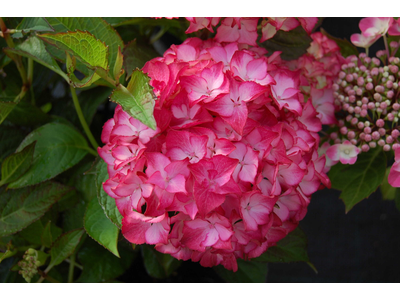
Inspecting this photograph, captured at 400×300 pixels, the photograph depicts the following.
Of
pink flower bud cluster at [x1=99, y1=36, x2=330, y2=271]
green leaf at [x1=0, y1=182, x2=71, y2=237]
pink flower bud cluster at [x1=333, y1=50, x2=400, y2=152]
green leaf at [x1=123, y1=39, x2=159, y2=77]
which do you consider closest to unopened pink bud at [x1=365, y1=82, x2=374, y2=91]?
pink flower bud cluster at [x1=333, y1=50, x2=400, y2=152]

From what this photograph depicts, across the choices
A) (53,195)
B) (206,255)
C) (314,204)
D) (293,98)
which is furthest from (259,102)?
(314,204)

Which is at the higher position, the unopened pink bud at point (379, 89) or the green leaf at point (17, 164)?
the green leaf at point (17, 164)

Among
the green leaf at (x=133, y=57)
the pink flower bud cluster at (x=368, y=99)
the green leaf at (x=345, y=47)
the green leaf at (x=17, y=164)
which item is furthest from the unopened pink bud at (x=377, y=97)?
the green leaf at (x=17, y=164)

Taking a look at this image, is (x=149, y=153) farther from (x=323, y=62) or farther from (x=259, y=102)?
(x=323, y=62)

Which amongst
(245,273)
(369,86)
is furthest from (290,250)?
(369,86)

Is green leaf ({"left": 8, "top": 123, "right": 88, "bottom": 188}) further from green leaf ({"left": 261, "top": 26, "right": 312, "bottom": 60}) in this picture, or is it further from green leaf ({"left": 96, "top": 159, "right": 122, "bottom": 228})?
green leaf ({"left": 261, "top": 26, "right": 312, "bottom": 60})

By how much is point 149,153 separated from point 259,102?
101mm

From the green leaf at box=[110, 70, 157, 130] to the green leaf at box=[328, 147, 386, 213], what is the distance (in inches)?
10.9

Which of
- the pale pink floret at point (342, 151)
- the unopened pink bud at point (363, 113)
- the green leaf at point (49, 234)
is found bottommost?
the green leaf at point (49, 234)

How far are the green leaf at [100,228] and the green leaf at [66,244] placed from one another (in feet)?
0.17

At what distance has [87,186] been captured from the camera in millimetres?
440

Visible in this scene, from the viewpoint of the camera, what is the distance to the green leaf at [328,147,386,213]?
425mm

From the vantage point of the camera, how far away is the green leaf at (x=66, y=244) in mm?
415

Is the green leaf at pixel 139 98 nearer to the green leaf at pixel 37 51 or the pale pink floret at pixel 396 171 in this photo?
the green leaf at pixel 37 51
